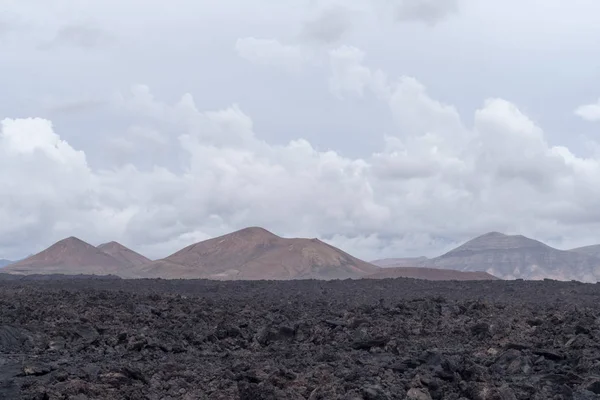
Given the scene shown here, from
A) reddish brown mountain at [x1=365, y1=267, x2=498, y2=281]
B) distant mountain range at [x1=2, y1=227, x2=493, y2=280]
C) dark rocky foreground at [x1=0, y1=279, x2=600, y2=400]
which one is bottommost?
dark rocky foreground at [x1=0, y1=279, x2=600, y2=400]

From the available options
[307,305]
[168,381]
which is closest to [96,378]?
[168,381]

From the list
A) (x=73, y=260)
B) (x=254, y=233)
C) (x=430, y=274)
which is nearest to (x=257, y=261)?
(x=254, y=233)

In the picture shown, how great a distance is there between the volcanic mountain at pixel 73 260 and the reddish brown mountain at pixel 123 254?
3023 mm

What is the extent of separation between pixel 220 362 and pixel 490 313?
10.3m

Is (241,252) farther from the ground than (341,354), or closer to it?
farther from the ground

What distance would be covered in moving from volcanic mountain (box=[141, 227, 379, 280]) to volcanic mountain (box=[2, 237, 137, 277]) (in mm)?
9288

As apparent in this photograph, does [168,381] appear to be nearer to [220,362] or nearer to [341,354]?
[220,362]

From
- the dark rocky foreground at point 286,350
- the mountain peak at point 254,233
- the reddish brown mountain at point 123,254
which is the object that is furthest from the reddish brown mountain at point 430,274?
the dark rocky foreground at point 286,350

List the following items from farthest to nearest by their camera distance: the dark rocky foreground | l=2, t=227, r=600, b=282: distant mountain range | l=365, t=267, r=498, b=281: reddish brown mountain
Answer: l=2, t=227, r=600, b=282: distant mountain range, l=365, t=267, r=498, b=281: reddish brown mountain, the dark rocky foreground

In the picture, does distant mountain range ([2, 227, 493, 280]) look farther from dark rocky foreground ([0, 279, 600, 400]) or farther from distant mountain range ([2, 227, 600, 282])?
dark rocky foreground ([0, 279, 600, 400])

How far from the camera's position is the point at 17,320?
19516 mm

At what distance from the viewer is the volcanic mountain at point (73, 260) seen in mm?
112062

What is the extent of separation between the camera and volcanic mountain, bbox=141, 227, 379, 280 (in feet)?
322

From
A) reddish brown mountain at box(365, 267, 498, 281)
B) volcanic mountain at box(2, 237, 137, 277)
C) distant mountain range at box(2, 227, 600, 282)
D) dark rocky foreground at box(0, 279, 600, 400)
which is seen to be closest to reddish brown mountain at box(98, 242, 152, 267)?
distant mountain range at box(2, 227, 600, 282)
